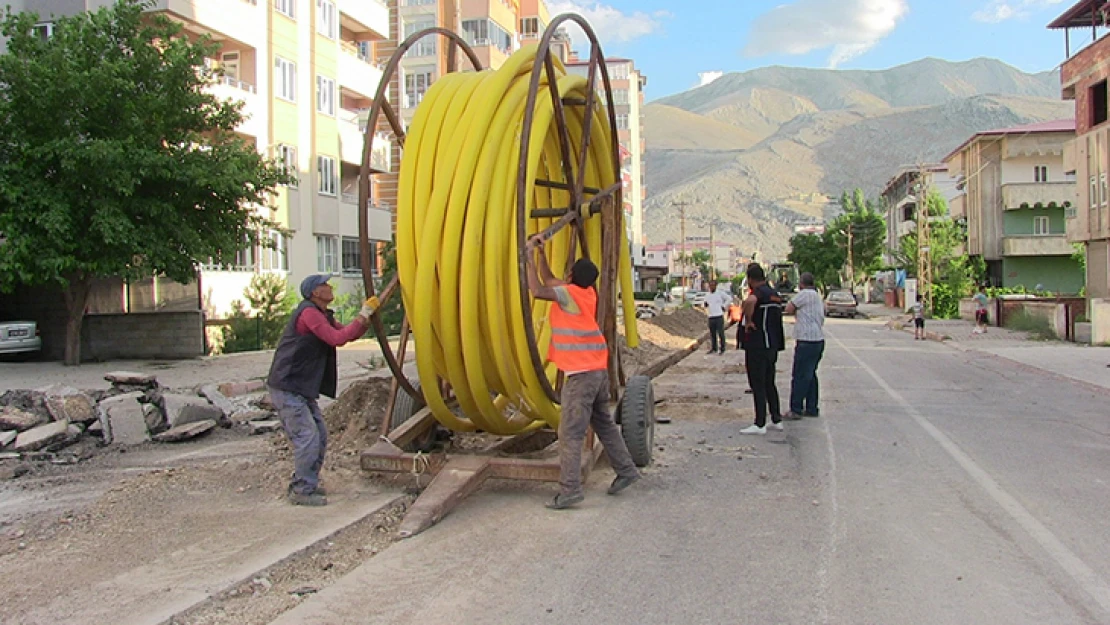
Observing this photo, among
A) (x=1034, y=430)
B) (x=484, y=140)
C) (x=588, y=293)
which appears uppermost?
(x=484, y=140)

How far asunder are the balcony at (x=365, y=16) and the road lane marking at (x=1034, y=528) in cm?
2873

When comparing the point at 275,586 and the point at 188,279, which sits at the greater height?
the point at 188,279

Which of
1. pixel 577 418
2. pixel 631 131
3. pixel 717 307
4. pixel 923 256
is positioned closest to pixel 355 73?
pixel 717 307

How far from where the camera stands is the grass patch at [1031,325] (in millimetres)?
28845

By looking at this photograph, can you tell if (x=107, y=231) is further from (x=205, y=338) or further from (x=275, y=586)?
(x=275, y=586)

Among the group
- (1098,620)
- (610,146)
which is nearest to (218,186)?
(610,146)

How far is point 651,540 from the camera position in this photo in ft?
18.3

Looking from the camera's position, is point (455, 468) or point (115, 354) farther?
point (115, 354)

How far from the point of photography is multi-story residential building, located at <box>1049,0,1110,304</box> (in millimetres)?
29703

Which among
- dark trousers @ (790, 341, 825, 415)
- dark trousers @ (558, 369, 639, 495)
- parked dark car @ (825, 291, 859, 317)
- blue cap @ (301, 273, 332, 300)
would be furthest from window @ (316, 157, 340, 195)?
parked dark car @ (825, 291, 859, 317)

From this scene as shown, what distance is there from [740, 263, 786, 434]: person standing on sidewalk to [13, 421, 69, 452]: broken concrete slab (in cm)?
695

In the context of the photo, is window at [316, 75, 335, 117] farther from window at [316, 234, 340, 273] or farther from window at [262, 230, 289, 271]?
window at [262, 230, 289, 271]

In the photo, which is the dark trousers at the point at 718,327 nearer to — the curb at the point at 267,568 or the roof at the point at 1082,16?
the curb at the point at 267,568

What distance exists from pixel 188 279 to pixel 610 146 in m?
11.8
